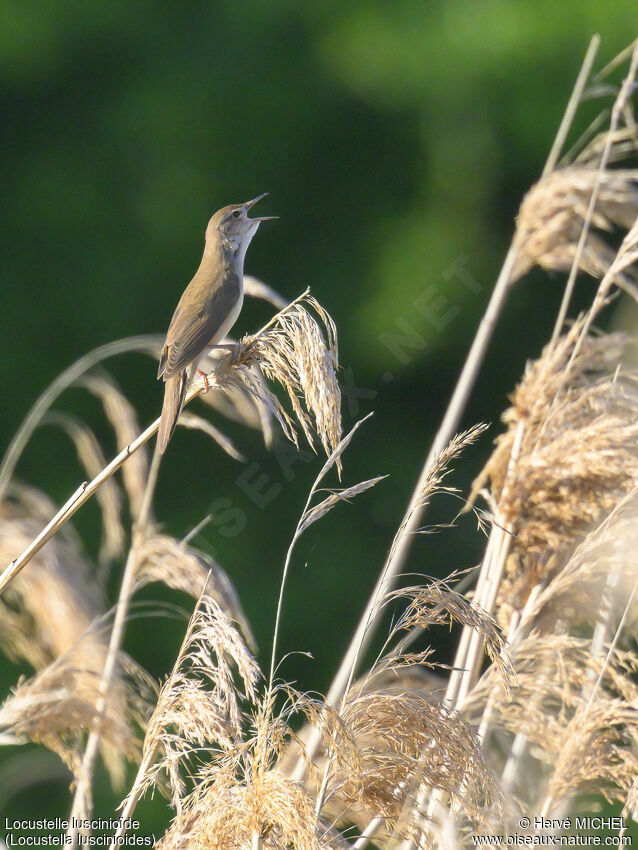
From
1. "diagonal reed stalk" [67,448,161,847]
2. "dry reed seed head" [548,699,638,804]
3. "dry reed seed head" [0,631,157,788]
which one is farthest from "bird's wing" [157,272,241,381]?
"dry reed seed head" [548,699,638,804]

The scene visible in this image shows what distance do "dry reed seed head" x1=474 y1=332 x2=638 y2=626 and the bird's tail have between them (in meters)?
0.60

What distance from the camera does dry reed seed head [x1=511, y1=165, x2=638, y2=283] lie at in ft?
7.46

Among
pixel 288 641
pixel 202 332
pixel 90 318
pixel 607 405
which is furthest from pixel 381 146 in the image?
pixel 607 405

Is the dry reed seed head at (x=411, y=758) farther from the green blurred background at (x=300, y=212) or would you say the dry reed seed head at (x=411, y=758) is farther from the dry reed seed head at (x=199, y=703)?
the green blurred background at (x=300, y=212)

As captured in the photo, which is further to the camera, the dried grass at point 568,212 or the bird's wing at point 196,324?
the dried grass at point 568,212

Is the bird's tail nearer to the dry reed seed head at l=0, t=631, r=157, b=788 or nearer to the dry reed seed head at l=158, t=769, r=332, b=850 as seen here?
the dry reed seed head at l=0, t=631, r=157, b=788

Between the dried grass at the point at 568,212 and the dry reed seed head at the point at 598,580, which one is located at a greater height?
the dried grass at the point at 568,212

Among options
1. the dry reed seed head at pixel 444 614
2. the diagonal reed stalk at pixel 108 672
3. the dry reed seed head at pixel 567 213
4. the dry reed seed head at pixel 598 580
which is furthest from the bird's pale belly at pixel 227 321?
the dry reed seed head at pixel 444 614

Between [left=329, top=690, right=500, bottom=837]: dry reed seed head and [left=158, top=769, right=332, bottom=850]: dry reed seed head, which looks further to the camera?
[left=329, top=690, right=500, bottom=837]: dry reed seed head

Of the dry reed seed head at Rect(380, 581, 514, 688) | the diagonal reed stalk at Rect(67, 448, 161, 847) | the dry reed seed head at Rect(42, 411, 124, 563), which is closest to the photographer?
the dry reed seed head at Rect(380, 581, 514, 688)

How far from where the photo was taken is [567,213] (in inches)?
91.8

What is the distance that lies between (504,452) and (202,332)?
0.79m

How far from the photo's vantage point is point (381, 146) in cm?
551

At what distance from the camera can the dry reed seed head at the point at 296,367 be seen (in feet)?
4.86
